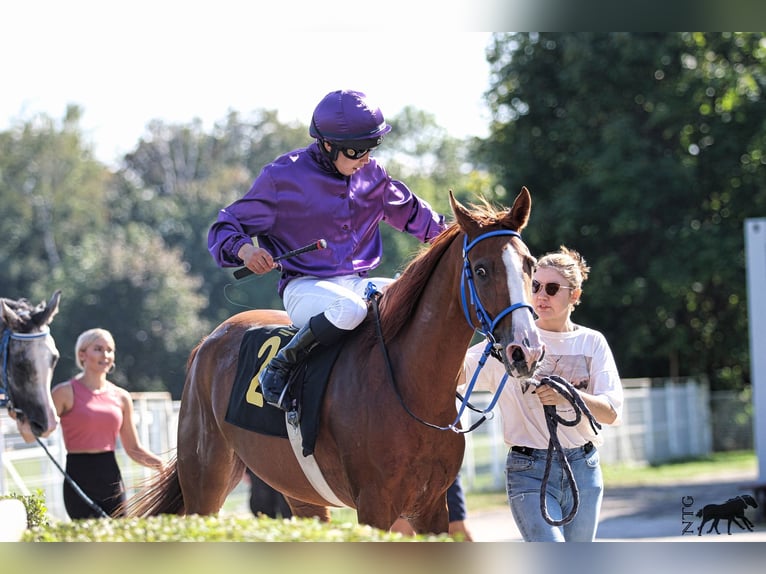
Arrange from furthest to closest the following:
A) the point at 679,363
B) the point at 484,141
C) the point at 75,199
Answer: the point at 75,199, the point at 679,363, the point at 484,141

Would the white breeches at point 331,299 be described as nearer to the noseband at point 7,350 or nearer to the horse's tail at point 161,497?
the horse's tail at point 161,497

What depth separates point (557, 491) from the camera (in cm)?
470

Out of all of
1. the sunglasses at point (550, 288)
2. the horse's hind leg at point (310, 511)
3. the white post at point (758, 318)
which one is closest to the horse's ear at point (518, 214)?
the sunglasses at point (550, 288)

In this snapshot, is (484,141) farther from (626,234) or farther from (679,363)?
(679,363)

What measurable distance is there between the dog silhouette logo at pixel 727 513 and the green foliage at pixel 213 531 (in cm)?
140

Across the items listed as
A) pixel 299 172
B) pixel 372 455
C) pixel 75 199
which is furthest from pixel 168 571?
pixel 75 199

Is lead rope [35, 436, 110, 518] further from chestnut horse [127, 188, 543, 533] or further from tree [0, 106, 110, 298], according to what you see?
tree [0, 106, 110, 298]

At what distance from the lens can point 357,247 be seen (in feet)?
17.5

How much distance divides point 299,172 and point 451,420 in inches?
56.6

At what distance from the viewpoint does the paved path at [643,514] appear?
443 inches

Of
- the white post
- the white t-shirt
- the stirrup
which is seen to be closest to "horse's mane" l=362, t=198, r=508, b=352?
the white t-shirt

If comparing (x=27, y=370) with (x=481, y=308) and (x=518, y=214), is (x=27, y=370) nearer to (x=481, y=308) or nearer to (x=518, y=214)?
(x=481, y=308)

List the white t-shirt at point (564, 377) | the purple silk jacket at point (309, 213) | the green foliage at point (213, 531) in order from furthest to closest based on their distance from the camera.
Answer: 1. the purple silk jacket at point (309, 213)
2. the white t-shirt at point (564, 377)
3. the green foliage at point (213, 531)

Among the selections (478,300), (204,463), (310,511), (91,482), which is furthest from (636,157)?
(478,300)
